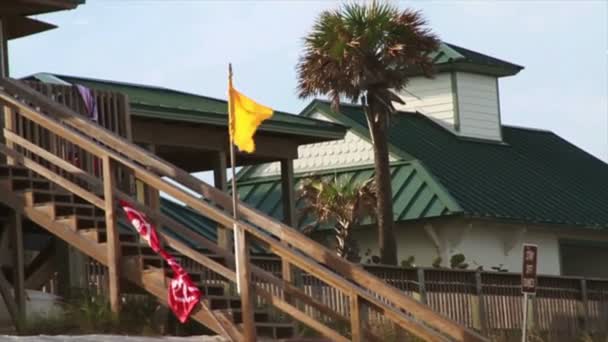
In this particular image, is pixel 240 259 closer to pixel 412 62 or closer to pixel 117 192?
pixel 117 192

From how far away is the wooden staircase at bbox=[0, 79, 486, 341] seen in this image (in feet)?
65.4

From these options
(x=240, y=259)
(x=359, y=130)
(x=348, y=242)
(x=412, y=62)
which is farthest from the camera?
(x=359, y=130)

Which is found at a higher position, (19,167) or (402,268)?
(19,167)

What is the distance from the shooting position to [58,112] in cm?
2209

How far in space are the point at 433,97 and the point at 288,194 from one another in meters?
16.6

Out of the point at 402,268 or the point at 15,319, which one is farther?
the point at 402,268

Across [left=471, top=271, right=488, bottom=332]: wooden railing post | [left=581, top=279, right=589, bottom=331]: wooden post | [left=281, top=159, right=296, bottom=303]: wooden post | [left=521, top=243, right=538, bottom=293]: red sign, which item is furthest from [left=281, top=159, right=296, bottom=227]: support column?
[left=521, top=243, right=538, bottom=293]: red sign

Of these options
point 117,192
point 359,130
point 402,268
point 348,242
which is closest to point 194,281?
point 117,192

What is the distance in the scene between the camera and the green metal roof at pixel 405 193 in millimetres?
41031

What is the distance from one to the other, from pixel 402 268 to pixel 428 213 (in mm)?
12312

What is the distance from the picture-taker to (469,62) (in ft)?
153

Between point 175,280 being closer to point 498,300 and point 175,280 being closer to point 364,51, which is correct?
point 498,300

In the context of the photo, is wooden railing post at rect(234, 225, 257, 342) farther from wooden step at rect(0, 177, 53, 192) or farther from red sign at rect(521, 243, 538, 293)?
red sign at rect(521, 243, 538, 293)

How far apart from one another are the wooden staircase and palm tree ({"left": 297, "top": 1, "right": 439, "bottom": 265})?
12.3 metres
